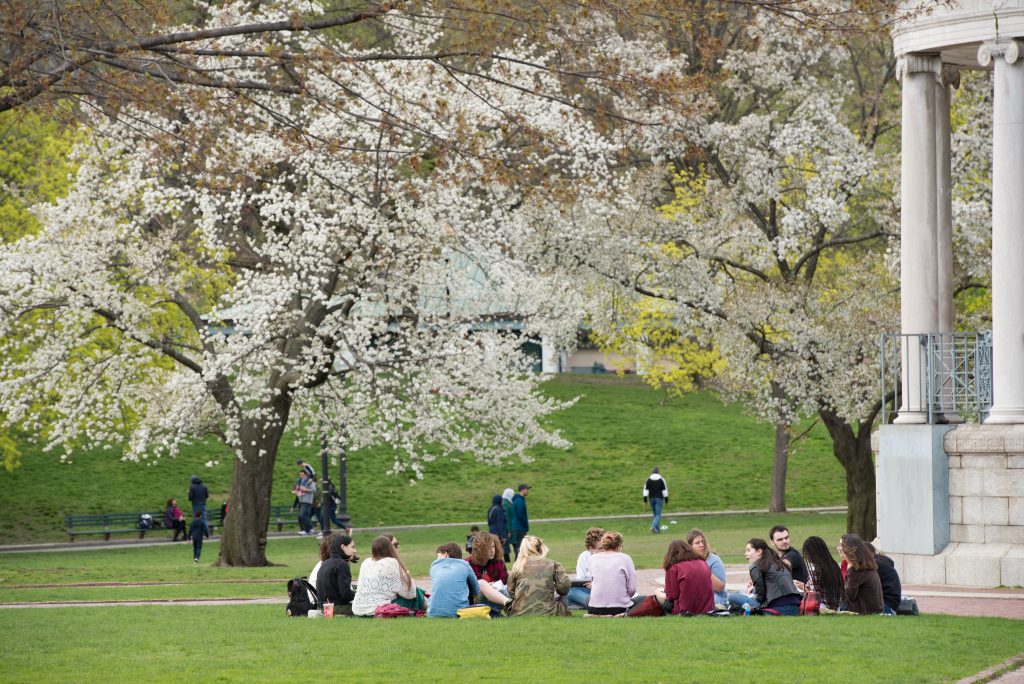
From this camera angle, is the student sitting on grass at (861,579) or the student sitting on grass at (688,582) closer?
the student sitting on grass at (861,579)

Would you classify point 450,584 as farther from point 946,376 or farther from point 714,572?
point 946,376

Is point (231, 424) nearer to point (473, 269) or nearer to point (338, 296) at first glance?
point (338, 296)

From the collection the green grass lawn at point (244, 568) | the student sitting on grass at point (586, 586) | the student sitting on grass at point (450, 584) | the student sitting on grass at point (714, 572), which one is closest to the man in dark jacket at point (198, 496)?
the green grass lawn at point (244, 568)

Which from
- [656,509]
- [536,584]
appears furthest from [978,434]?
[656,509]

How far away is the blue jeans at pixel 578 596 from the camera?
625 inches

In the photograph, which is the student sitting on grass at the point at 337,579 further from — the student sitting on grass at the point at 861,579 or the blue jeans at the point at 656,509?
the blue jeans at the point at 656,509

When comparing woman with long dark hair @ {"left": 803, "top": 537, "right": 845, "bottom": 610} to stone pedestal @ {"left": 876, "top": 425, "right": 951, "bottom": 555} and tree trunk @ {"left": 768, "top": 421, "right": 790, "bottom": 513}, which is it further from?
tree trunk @ {"left": 768, "top": 421, "right": 790, "bottom": 513}

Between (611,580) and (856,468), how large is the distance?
634 inches

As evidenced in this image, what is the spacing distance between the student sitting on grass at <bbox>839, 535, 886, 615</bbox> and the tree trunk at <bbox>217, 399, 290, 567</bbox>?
14.1 meters

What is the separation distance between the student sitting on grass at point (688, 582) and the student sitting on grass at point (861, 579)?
129cm

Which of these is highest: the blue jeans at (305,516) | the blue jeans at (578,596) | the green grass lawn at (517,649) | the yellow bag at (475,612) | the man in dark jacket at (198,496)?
the man in dark jacket at (198,496)

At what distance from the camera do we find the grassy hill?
4231 centimetres

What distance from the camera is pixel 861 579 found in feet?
47.2

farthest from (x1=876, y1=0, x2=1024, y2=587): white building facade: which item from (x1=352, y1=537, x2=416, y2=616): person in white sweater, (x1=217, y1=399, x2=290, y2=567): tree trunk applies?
(x1=217, y1=399, x2=290, y2=567): tree trunk
